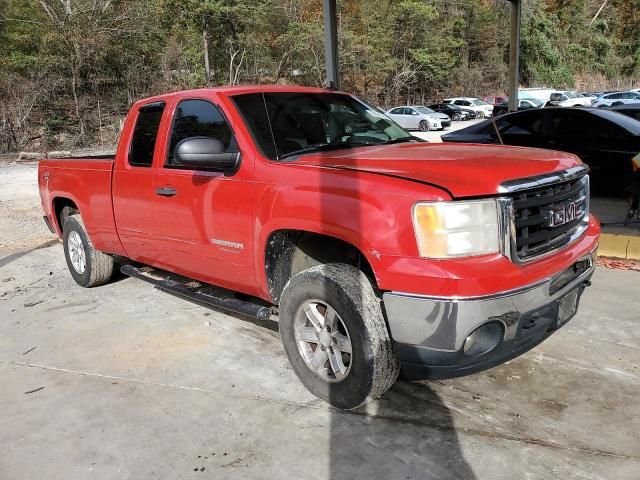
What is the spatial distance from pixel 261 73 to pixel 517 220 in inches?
1530

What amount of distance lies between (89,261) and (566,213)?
4406mm

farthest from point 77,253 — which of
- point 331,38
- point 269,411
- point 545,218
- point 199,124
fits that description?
point 331,38

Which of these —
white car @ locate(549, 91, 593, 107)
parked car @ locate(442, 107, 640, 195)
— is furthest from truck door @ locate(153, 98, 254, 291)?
white car @ locate(549, 91, 593, 107)

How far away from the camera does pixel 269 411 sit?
3354 mm

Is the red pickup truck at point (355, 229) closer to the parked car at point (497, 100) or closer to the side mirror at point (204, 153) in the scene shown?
the side mirror at point (204, 153)

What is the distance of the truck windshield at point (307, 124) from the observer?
146 inches

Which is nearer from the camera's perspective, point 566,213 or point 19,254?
point 566,213

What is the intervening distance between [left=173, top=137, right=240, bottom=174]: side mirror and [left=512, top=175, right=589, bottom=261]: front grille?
1.74m

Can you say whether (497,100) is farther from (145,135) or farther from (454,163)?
(454,163)

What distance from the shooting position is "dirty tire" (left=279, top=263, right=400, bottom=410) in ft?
9.65

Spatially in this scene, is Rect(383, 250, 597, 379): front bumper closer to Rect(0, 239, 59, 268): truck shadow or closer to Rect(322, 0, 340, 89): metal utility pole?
Rect(0, 239, 59, 268): truck shadow

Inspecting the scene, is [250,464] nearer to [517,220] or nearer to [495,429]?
[495,429]

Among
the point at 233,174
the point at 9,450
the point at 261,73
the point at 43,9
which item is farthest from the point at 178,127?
the point at 261,73

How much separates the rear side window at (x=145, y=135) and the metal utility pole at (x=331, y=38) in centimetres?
429
